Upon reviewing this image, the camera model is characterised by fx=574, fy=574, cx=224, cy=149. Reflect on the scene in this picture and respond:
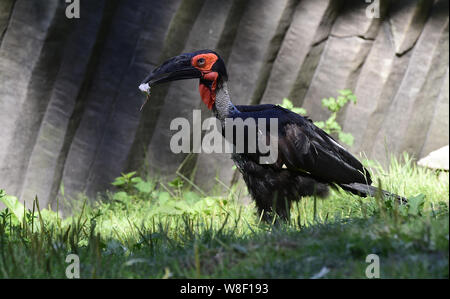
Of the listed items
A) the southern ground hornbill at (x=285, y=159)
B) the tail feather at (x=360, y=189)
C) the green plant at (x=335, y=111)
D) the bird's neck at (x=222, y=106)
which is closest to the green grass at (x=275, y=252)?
the tail feather at (x=360, y=189)

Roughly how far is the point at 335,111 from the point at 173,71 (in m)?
2.44

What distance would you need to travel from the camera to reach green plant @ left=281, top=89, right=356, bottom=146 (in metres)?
6.20

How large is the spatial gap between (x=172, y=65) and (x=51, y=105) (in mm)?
1913

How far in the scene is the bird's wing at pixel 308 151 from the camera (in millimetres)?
4348

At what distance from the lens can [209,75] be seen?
4.59m

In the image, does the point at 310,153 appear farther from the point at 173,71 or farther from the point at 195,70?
the point at 173,71

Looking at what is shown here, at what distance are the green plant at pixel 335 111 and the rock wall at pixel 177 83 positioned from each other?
0.20 metres

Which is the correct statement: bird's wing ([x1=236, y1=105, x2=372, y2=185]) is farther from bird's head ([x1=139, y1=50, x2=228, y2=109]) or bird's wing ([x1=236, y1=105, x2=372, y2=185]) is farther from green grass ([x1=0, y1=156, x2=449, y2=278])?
green grass ([x1=0, y1=156, x2=449, y2=278])

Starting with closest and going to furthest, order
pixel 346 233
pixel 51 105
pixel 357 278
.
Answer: pixel 357 278 < pixel 346 233 < pixel 51 105

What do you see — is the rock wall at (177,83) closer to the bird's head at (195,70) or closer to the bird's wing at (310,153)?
the bird's wing at (310,153)

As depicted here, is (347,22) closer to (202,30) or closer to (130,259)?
(202,30)

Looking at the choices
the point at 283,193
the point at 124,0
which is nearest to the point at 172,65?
the point at 283,193

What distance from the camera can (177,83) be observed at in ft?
20.3

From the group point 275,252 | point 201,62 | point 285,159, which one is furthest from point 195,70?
point 275,252
